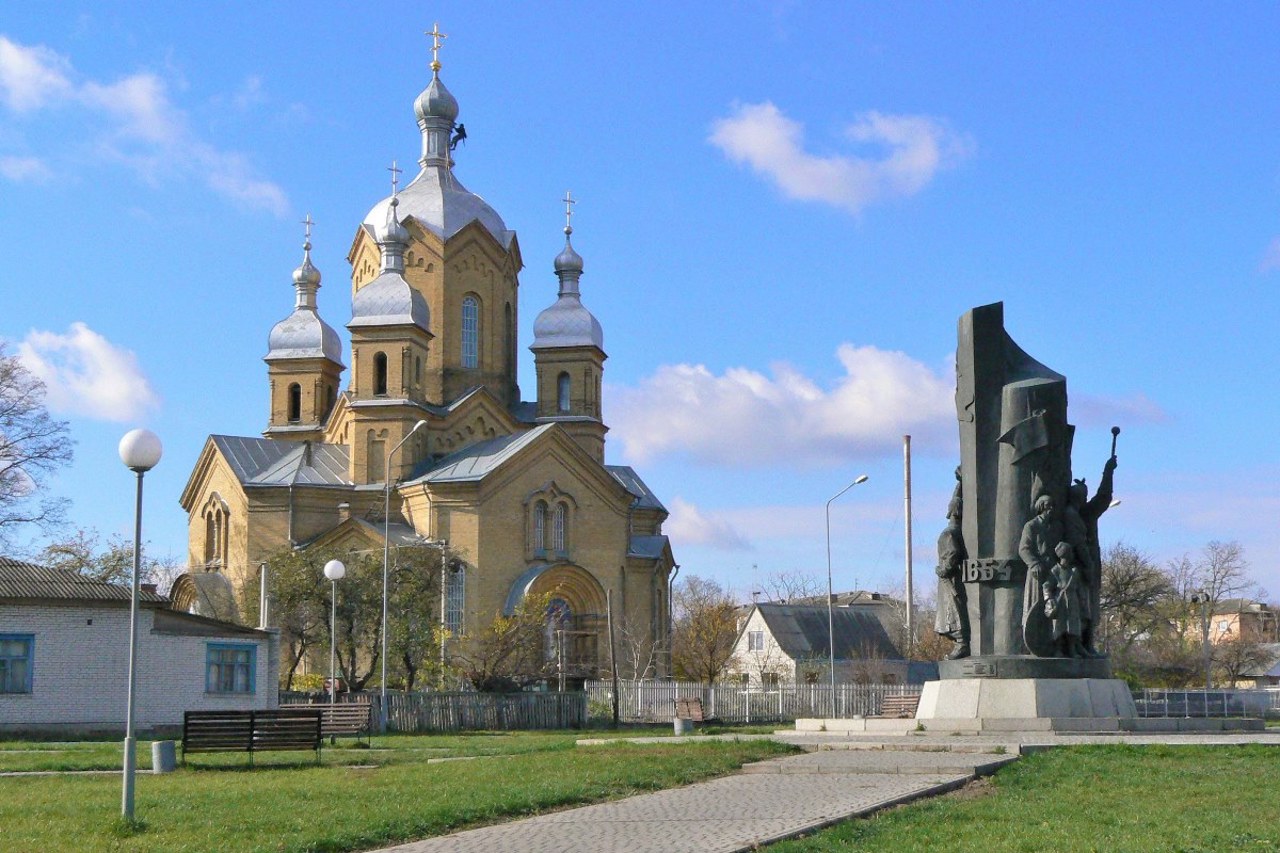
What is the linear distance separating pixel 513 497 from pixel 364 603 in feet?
24.4

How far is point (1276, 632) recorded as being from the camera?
413 feet

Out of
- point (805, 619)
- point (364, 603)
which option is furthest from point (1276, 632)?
point (364, 603)

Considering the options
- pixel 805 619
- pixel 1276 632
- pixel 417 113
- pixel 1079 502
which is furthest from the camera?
pixel 1276 632

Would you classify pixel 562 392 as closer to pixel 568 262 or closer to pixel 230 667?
pixel 568 262

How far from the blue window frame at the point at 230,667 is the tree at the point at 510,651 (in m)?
10.6

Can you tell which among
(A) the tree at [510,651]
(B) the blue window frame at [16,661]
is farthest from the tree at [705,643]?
(B) the blue window frame at [16,661]

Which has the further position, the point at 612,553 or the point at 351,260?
the point at 351,260

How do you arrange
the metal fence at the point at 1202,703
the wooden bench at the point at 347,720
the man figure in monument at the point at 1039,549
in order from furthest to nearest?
the metal fence at the point at 1202,703 → the wooden bench at the point at 347,720 → the man figure in monument at the point at 1039,549

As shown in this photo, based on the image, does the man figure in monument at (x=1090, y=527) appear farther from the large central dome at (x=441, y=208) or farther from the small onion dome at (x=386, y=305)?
the large central dome at (x=441, y=208)

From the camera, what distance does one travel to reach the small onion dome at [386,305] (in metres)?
54.9

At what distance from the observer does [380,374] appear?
55344 millimetres

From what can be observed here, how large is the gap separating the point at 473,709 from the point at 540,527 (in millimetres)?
17082

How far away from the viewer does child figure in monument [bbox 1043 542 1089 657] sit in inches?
802

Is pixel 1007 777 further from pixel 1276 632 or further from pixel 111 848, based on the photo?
pixel 1276 632
